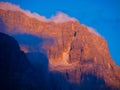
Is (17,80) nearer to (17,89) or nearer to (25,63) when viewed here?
(17,89)

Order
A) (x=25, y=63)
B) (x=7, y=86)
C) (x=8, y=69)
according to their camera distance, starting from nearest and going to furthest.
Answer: (x=7, y=86)
(x=8, y=69)
(x=25, y=63)

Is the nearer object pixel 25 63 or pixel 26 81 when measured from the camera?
pixel 26 81

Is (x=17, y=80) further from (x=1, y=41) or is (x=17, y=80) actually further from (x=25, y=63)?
(x=25, y=63)

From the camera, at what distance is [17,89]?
146m

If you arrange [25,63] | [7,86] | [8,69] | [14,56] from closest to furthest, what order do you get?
1. [7,86]
2. [8,69]
3. [14,56]
4. [25,63]

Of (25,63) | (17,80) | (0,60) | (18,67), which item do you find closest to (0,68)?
(0,60)

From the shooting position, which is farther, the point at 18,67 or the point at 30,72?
the point at 30,72

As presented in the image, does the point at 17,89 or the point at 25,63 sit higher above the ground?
the point at 25,63

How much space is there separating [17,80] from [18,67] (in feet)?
50.9

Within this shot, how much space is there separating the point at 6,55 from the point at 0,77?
15745 millimetres

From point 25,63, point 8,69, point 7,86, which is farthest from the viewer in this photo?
point 25,63

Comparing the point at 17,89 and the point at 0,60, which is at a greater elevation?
the point at 0,60

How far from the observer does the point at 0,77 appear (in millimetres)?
139500

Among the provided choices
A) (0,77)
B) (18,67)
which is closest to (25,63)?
(18,67)
